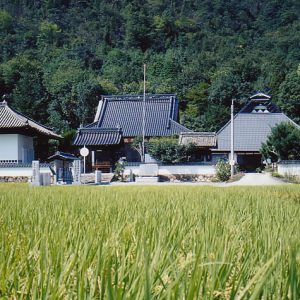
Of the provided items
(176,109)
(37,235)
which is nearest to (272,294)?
(37,235)

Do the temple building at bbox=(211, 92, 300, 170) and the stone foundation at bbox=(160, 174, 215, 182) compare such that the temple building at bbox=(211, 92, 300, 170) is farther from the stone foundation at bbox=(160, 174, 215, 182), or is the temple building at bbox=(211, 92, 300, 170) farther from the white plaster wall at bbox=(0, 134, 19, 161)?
the white plaster wall at bbox=(0, 134, 19, 161)

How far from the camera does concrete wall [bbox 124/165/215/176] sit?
23.2m

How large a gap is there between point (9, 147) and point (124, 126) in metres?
9.76

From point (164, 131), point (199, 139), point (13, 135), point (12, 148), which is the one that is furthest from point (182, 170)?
point (13, 135)

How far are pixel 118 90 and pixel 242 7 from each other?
40015mm

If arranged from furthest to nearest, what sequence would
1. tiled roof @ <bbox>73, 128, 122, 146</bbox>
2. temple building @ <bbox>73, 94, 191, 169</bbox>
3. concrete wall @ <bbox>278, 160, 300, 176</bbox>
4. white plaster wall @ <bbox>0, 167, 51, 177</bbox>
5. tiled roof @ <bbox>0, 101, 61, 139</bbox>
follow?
temple building @ <bbox>73, 94, 191, 169</bbox>, tiled roof @ <bbox>73, 128, 122, 146</bbox>, tiled roof @ <bbox>0, 101, 61, 139</bbox>, white plaster wall @ <bbox>0, 167, 51, 177</bbox>, concrete wall @ <bbox>278, 160, 300, 176</bbox>

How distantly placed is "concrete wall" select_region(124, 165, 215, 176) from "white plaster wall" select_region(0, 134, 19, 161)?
5063 mm

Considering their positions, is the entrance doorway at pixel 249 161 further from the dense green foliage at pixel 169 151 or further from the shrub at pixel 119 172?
the shrub at pixel 119 172

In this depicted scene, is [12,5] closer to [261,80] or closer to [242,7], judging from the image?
[242,7]

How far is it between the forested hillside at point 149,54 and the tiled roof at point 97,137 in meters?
9.84

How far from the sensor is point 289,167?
2138cm

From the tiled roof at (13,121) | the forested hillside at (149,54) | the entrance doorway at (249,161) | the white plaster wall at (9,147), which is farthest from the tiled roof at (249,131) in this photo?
the white plaster wall at (9,147)

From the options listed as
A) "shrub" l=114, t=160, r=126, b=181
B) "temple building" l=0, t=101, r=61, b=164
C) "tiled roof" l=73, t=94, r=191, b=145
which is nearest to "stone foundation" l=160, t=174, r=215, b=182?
"shrub" l=114, t=160, r=126, b=181

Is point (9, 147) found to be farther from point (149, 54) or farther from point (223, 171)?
point (149, 54)
